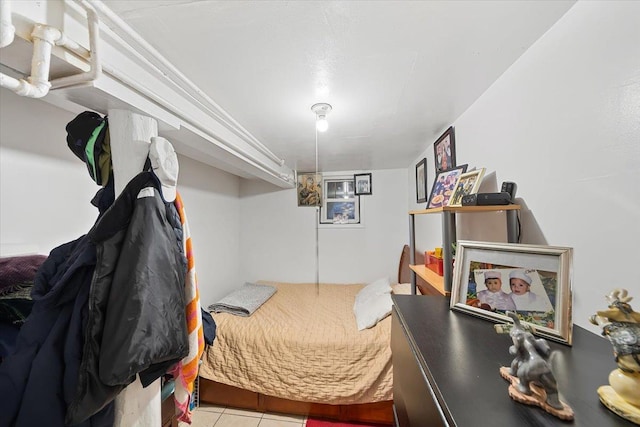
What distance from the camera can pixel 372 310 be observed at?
1996 mm

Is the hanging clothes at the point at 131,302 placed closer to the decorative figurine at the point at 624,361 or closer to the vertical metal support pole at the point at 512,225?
the decorative figurine at the point at 624,361


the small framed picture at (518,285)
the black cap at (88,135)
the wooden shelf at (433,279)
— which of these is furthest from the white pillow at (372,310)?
the black cap at (88,135)

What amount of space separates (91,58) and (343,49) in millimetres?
822

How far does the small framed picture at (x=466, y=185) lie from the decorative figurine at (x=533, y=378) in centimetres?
80

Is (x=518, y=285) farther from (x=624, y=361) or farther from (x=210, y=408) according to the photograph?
(x=210, y=408)

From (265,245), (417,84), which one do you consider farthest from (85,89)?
(265,245)

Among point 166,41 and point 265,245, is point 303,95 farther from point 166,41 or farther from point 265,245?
point 265,245

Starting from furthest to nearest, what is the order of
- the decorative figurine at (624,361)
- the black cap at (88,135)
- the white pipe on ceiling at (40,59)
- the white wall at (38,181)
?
the white wall at (38,181)
the black cap at (88,135)
the white pipe on ceiling at (40,59)
the decorative figurine at (624,361)

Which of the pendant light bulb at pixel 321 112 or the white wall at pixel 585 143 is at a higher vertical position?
the pendant light bulb at pixel 321 112

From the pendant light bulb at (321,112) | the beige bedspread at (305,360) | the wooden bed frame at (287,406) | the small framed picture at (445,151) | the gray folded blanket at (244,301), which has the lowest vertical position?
the wooden bed frame at (287,406)

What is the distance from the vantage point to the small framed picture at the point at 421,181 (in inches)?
92.2

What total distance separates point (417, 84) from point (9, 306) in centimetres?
192

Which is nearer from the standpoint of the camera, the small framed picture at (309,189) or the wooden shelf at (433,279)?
the wooden shelf at (433,279)

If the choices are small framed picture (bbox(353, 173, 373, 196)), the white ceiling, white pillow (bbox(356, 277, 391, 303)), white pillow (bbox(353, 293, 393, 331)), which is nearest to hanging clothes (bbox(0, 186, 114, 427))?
the white ceiling
